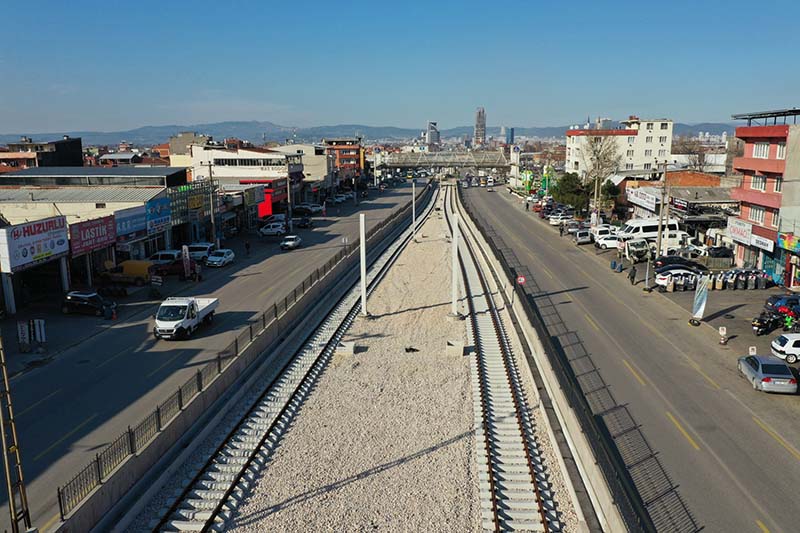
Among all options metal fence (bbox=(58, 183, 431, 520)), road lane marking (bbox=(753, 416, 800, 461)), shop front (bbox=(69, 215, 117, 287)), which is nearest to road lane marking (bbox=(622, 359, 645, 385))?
road lane marking (bbox=(753, 416, 800, 461))

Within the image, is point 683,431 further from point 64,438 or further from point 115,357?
point 115,357

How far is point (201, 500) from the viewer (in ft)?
47.4

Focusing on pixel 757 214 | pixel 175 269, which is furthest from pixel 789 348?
pixel 175 269

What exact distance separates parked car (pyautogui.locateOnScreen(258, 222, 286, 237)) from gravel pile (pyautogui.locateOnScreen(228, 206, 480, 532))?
32.2 meters

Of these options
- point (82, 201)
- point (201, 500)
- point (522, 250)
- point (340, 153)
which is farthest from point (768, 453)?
point (340, 153)

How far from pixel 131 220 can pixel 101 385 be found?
70.6 ft

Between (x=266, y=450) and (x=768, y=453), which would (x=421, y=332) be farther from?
(x=768, y=453)

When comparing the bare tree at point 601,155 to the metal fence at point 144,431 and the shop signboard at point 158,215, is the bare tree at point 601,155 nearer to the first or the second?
the shop signboard at point 158,215

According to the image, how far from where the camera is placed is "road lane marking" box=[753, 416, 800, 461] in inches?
654

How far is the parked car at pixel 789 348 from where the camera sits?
23703 mm

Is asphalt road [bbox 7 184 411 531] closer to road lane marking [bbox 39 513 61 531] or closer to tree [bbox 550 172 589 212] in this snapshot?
road lane marking [bbox 39 513 61 531]

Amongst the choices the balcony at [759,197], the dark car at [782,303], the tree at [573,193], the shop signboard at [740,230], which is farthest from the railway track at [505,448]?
the tree at [573,193]

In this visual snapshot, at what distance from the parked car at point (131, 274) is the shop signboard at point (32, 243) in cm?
380

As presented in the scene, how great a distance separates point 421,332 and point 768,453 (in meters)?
14.5
